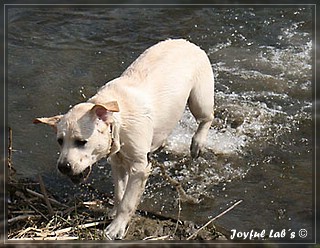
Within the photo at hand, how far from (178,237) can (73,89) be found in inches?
119

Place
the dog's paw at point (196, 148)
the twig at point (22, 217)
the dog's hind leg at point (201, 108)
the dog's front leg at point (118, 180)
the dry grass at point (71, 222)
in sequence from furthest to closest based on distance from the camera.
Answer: the dog's paw at point (196, 148), the dog's hind leg at point (201, 108), the dog's front leg at point (118, 180), the twig at point (22, 217), the dry grass at point (71, 222)

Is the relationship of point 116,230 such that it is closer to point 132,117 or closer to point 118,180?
point 118,180

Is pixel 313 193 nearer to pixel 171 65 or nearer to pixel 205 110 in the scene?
pixel 205 110

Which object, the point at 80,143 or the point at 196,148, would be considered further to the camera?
the point at 196,148

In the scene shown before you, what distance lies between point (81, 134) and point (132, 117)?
0.52 metres

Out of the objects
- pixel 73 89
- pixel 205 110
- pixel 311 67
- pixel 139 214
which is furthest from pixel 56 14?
pixel 139 214

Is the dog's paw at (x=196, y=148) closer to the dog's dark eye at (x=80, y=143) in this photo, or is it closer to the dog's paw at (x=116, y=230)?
the dog's paw at (x=116, y=230)

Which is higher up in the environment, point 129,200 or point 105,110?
point 105,110

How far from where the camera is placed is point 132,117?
4711mm

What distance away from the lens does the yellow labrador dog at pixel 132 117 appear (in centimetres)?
434

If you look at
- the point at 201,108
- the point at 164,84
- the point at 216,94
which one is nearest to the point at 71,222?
the point at 164,84

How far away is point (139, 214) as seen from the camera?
5289 millimetres

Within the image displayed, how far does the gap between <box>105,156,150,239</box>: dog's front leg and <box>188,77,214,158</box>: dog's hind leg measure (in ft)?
3.63

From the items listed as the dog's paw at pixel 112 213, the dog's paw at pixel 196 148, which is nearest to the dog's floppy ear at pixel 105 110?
the dog's paw at pixel 112 213
